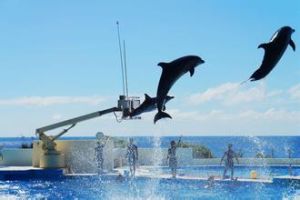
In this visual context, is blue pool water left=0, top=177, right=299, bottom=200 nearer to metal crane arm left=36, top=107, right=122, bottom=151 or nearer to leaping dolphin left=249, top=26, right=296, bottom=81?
metal crane arm left=36, top=107, right=122, bottom=151

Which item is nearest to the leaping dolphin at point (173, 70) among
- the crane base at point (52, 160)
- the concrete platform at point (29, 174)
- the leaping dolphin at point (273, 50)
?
the leaping dolphin at point (273, 50)

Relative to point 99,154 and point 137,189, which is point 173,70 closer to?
point 137,189

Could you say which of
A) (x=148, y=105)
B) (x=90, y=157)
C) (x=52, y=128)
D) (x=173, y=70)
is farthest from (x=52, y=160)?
(x=173, y=70)

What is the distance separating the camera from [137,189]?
16.5 m

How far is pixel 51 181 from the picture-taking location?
18.8 metres

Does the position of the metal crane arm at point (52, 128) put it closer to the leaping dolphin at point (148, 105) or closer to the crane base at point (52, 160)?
the crane base at point (52, 160)

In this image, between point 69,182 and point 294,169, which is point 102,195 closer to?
point 69,182

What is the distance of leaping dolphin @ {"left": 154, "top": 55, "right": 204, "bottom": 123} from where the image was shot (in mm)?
6984

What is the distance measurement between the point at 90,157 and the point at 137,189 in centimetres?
421

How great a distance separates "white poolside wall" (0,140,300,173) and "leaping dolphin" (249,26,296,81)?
14525 mm

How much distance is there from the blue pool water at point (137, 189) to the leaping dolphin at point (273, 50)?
899cm

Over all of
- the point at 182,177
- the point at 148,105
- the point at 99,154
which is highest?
the point at 148,105

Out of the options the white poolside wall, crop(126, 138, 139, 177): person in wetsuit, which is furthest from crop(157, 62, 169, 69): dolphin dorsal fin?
the white poolside wall

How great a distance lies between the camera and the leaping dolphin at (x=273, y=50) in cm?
607
